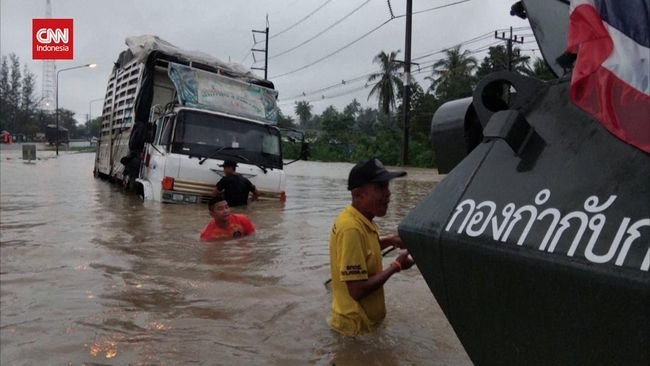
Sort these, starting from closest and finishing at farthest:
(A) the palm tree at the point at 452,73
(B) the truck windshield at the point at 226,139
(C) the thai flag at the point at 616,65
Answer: (C) the thai flag at the point at 616,65
(B) the truck windshield at the point at 226,139
(A) the palm tree at the point at 452,73

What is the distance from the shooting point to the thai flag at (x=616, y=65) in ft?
4.28

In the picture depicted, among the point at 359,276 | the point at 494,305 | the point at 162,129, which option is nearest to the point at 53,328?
the point at 359,276

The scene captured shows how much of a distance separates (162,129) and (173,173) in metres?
1.18

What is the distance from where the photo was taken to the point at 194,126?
1032 cm

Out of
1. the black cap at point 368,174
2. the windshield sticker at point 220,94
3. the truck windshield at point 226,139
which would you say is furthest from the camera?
the windshield sticker at point 220,94

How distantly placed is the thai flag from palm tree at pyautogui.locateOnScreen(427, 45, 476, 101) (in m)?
39.0

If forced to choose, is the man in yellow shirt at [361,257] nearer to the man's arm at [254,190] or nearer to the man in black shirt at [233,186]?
the man in black shirt at [233,186]

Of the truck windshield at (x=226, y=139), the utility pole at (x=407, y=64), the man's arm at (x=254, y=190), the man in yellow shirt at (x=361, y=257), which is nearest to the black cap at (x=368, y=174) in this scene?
the man in yellow shirt at (x=361, y=257)

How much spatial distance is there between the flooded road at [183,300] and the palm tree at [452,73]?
32681 mm

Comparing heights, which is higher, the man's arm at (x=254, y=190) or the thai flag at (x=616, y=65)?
the thai flag at (x=616, y=65)

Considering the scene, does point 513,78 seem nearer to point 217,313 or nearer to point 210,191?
point 217,313

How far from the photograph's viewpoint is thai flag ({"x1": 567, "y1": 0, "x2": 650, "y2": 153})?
130 centimetres

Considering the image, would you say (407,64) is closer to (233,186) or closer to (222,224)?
(233,186)

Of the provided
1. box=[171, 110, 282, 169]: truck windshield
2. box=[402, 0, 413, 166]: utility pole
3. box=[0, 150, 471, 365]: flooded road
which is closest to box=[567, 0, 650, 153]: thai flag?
box=[0, 150, 471, 365]: flooded road
